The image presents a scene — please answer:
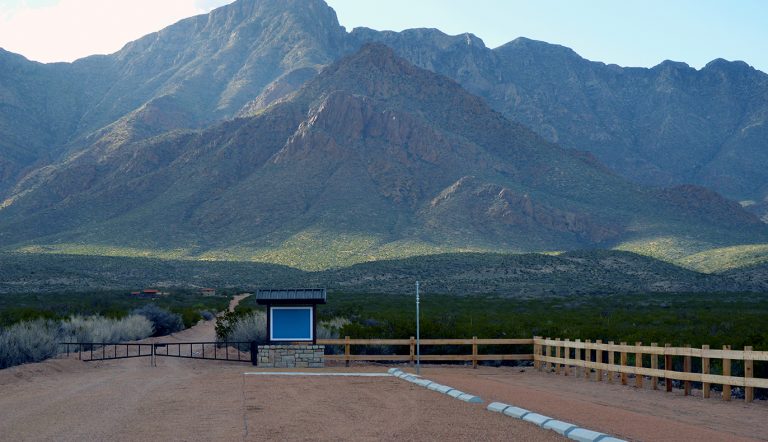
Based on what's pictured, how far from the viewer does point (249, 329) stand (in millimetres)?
32969

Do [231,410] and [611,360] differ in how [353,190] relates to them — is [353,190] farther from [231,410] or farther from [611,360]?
[231,410]

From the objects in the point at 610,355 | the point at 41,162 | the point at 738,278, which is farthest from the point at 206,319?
the point at 41,162

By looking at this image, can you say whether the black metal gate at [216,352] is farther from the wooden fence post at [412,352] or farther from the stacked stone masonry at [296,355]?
the wooden fence post at [412,352]

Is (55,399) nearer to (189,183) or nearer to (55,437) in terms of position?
(55,437)

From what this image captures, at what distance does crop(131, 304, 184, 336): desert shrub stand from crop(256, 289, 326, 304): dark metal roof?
14731 mm

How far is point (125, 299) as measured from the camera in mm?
62281

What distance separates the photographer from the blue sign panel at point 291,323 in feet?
94.3

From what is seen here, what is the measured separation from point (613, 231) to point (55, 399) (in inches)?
4245

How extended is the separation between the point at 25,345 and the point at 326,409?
13.6 m

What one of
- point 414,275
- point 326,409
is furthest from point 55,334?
point 414,275

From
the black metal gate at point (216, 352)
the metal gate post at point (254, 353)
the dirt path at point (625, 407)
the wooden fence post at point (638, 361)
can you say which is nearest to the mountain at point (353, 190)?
the black metal gate at point (216, 352)

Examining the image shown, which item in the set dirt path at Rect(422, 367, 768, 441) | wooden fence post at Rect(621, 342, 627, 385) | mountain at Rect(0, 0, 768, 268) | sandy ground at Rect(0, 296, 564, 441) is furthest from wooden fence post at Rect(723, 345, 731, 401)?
mountain at Rect(0, 0, 768, 268)

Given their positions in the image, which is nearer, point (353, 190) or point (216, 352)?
point (216, 352)

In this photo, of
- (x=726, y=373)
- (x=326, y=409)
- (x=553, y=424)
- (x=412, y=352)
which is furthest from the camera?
(x=412, y=352)
